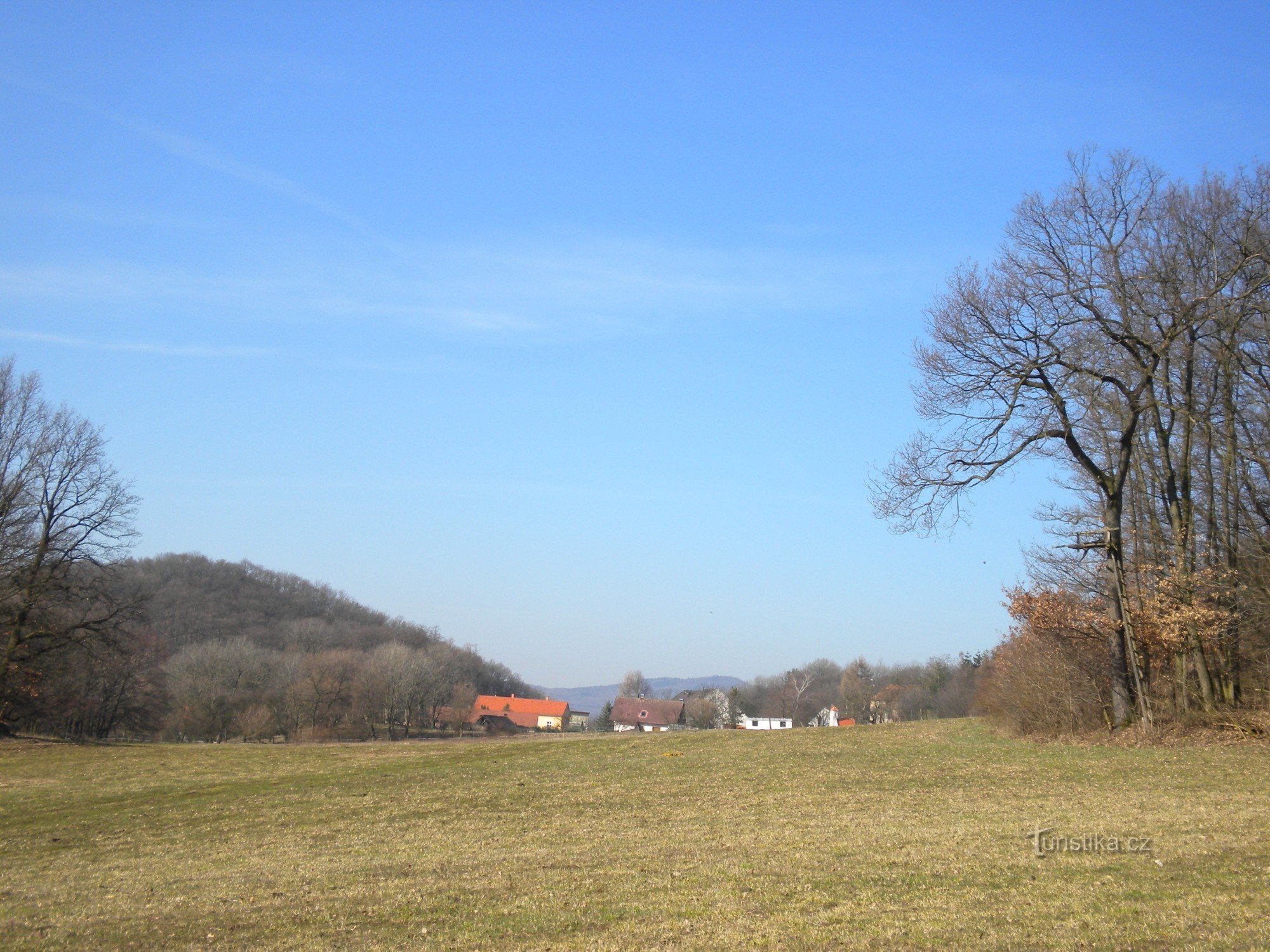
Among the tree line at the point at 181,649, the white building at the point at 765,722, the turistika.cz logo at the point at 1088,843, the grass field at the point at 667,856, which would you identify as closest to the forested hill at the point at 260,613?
the tree line at the point at 181,649

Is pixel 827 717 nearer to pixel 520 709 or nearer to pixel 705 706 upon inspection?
pixel 705 706

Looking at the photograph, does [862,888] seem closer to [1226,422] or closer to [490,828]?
[490,828]

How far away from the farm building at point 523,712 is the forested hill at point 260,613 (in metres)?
5.90

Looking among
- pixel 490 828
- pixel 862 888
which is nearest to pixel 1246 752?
pixel 862 888

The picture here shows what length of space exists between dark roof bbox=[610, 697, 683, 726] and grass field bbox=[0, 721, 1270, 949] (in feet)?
249

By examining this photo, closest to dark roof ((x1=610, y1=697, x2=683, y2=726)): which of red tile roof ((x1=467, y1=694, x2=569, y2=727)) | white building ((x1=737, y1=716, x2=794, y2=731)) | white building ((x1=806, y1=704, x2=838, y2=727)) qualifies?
red tile roof ((x1=467, y1=694, x2=569, y2=727))

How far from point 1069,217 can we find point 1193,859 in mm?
16938

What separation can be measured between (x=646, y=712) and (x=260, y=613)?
162 ft

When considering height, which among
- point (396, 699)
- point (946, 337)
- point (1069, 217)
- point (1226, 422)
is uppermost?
point (1069, 217)

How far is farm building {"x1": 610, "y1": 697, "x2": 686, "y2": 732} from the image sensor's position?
91938 mm

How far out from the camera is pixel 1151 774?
1374 cm

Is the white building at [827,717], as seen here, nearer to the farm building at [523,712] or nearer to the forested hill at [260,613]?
the farm building at [523,712]

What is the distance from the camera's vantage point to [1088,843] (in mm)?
8734

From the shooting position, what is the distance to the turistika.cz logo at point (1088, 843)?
27.8 feet
